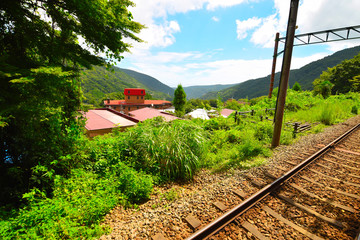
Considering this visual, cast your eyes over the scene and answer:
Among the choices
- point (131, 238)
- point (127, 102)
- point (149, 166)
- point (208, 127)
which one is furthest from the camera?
point (127, 102)

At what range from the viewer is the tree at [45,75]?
256 cm

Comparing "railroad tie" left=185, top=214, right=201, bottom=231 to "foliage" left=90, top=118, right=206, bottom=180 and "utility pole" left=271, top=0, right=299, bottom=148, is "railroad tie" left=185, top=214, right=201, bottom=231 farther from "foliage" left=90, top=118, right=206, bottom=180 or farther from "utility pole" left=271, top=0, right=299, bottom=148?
"utility pole" left=271, top=0, right=299, bottom=148

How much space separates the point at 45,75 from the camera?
2.49m

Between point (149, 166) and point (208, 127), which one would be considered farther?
point (208, 127)

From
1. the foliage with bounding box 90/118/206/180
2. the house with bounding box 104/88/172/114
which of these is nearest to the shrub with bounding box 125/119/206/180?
the foliage with bounding box 90/118/206/180

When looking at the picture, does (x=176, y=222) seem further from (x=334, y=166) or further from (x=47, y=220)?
(x=334, y=166)

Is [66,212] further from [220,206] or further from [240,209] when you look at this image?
[240,209]

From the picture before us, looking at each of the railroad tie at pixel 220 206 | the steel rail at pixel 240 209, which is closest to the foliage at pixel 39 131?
the steel rail at pixel 240 209

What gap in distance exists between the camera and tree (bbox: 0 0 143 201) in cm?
256

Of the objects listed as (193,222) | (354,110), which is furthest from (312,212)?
(354,110)

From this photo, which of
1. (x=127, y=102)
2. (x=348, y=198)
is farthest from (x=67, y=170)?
(x=127, y=102)

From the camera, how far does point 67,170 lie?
11.8ft

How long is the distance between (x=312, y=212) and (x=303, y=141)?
4845 mm

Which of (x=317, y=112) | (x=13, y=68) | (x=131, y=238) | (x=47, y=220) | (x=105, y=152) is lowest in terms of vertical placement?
(x=131, y=238)
